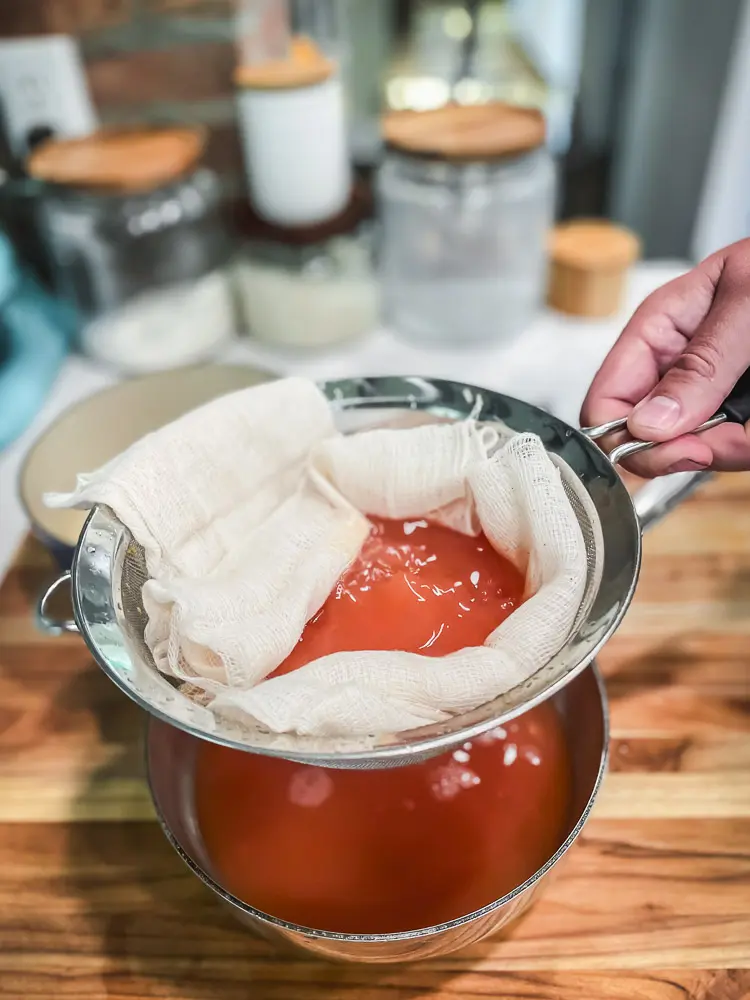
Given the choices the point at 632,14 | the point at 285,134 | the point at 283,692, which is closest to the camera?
the point at 283,692

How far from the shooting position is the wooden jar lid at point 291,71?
862 millimetres

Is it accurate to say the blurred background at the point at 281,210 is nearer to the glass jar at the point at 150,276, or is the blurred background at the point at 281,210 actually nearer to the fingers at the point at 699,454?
the glass jar at the point at 150,276

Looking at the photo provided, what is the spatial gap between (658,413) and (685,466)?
0.04 m

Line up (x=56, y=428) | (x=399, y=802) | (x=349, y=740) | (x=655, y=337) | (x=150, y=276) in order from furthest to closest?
(x=150, y=276), (x=56, y=428), (x=655, y=337), (x=399, y=802), (x=349, y=740)

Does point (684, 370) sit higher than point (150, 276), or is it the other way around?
point (684, 370)

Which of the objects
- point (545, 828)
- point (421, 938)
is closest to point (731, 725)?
point (545, 828)

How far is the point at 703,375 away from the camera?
51 centimetres

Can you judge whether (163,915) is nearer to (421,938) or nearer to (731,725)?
(421,938)

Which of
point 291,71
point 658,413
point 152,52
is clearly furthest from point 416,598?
point 152,52

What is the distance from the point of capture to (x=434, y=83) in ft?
4.68

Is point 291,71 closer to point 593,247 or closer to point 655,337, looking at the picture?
point 593,247

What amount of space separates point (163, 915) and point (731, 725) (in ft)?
1.34

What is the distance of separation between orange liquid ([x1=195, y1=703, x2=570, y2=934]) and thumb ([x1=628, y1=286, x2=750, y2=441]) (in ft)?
0.65

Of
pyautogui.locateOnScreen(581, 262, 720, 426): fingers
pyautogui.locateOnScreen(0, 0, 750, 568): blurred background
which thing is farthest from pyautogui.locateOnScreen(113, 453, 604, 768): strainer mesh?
pyautogui.locateOnScreen(0, 0, 750, 568): blurred background
